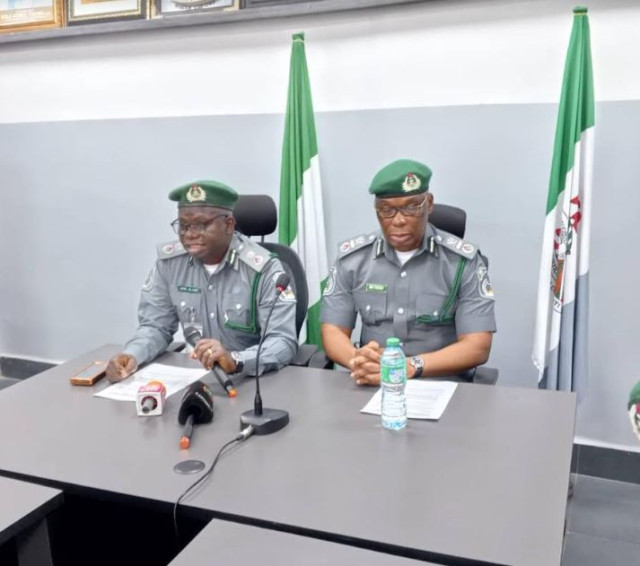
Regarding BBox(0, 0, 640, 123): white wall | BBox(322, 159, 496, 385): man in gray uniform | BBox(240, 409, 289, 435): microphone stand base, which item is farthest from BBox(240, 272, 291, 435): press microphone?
BBox(0, 0, 640, 123): white wall

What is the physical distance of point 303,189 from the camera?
2.78m

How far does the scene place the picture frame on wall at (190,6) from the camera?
287 centimetres

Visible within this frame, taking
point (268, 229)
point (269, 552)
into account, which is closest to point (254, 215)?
point (268, 229)

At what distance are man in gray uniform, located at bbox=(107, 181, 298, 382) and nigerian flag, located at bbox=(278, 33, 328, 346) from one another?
26.4 inches

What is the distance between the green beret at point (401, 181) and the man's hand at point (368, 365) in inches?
21.6

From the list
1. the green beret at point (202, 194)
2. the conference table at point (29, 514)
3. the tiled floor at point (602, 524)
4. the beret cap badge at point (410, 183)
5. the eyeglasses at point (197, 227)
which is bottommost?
the tiled floor at point (602, 524)

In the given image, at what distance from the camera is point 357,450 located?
1.27 meters

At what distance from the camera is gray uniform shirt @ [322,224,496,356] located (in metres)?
2.01

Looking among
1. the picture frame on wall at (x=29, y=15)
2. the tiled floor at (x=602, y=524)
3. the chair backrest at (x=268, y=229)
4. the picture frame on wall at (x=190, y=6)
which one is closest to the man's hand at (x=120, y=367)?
the chair backrest at (x=268, y=229)

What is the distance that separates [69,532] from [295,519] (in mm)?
640

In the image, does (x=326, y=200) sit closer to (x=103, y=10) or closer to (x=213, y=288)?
(x=213, y=288)

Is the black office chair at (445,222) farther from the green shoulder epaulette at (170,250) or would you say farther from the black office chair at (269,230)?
the green shoulder epaulette at (170,250)

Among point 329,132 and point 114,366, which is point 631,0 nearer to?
point 329,132

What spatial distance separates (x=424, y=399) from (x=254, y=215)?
3.44 feet
